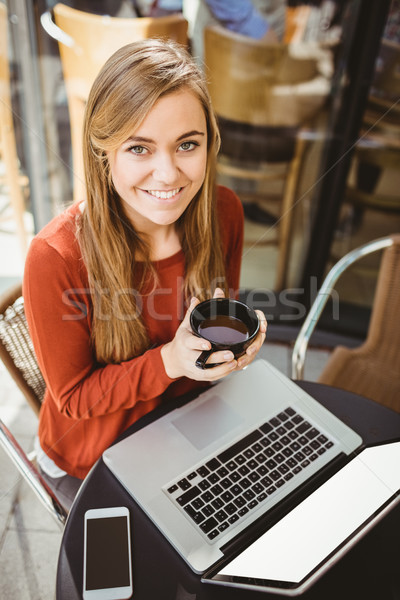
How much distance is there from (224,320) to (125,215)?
0.35 m

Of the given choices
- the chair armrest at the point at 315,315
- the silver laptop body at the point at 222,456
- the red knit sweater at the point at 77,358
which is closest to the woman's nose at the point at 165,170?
the red knit sweater at the point at 77,358

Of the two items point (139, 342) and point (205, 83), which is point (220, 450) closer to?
point (139, 342)

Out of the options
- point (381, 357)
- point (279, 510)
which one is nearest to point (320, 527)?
point (279, 510)

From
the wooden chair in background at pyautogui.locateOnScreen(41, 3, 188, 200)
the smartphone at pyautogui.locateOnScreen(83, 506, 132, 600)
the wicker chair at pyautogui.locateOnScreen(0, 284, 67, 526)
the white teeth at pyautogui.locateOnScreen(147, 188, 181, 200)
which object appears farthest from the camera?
the wooden chair in background at pyautogui.locateOnScreen(41, 3, 188, 200)

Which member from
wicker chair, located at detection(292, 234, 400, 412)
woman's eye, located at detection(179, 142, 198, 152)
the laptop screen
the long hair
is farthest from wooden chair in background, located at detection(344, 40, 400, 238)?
the laptop screen

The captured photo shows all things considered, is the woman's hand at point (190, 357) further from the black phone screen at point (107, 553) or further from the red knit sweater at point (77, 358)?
the black phone screen at point (107, 553)

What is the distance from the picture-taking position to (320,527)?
903 millimetres

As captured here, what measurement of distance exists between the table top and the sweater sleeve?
162 mm

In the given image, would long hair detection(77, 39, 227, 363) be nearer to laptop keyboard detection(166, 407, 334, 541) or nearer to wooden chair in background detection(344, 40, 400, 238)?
laptop keyboard detection(166, 407, 334, 541)

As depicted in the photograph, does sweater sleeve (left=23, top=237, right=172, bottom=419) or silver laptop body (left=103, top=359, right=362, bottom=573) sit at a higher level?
sweater sleeve (left=23, top=237, right=172, bottom=419)

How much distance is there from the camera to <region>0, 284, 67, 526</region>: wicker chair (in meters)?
1.15

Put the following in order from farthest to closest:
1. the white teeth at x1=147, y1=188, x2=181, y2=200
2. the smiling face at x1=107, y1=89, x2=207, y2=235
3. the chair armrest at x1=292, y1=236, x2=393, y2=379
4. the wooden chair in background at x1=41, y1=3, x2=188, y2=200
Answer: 1. the wooden chair in background at x1=41, y1=3, x2=188, y2=200
2. the chair armrest at x1=292, y1=236, x2=393, y2=379
3. the white teeth at x1=147, y1=188, x2=181, y2=200
4. the smiling face at x1=107, y1=89, x2=207, y2=235

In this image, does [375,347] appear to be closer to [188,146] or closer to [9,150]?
[188,146]

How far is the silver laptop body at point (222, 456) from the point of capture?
0.90 meters
